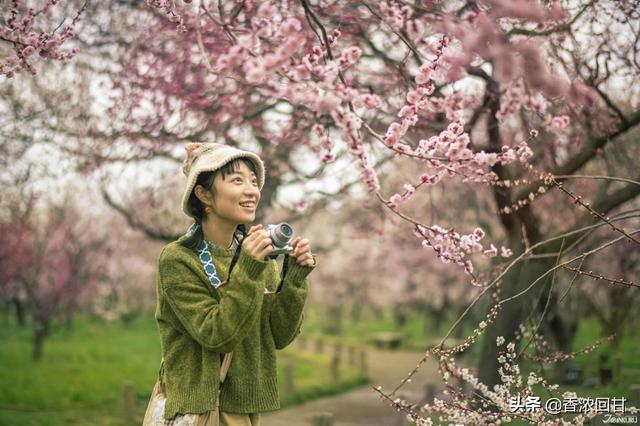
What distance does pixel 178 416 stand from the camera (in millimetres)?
2461

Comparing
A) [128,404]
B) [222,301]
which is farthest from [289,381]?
[222,301]

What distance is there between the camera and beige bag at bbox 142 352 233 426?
243cm

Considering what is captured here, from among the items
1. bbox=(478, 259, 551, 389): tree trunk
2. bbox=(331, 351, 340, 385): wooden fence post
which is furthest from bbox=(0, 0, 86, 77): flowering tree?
bbox=(331, 351, 340, 385): wooden fence post

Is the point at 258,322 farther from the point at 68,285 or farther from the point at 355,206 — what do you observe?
the point at 68,285

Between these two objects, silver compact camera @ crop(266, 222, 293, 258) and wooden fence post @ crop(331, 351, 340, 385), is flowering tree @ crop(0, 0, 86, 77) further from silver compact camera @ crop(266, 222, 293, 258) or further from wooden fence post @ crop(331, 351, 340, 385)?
wooden fence post @ crop(331, 351, 340, 385)

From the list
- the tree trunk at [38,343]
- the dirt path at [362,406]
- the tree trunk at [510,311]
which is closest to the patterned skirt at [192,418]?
the tree trunk at [510,311]

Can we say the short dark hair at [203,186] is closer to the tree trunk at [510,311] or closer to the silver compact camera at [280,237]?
the silver compact camera at [280,237]

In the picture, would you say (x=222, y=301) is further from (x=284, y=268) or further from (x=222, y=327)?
(x=284, y=268)

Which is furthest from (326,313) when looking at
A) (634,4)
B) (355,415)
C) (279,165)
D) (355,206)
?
(634,4)

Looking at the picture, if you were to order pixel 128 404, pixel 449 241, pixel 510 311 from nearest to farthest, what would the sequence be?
pixel 449 241, pixel 510 311, pixel 128 404

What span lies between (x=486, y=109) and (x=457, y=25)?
357 cm

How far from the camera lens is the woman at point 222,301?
2355 mm

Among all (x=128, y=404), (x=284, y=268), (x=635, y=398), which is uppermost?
(x=284, y=268)

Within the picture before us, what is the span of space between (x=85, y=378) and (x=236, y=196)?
32.4ft
